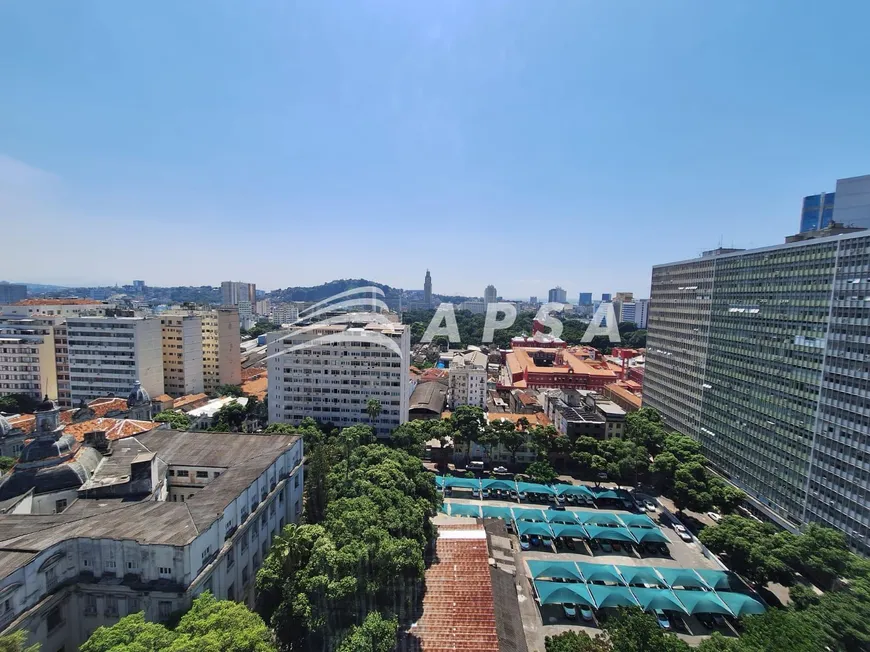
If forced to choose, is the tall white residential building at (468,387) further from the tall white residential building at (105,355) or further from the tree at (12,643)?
the tree at (12,643)

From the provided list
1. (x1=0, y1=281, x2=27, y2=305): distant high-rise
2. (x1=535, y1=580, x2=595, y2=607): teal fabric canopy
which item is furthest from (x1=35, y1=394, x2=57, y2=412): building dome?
(x1=0, y1=281, x2=27, y2=305): distant high-rise

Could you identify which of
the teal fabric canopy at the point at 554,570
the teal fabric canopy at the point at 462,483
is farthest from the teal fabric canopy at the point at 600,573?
the teal fabric canopy at the point at 462,483

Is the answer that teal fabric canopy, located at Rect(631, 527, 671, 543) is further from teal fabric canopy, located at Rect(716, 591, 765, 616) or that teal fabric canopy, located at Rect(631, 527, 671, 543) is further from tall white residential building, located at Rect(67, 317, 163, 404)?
tall white residential building, located at Rect(67, 317, 163, 404)

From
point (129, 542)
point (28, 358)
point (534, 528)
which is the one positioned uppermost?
point (28, 358)

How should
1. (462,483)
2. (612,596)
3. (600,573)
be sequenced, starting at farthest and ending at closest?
1. (462,483)
2. (600,573)
3. (612,596)

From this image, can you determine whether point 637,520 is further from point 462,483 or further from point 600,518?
point 462,483

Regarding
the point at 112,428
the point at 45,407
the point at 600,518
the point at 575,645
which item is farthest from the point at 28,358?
the point at 600,518
